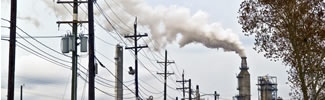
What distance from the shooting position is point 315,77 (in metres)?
20.2

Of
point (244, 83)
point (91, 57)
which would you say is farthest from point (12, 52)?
point (244, 83)

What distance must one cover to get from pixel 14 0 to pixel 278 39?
9.44 metres

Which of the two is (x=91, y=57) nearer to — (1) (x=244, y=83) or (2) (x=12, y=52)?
(2) (x=12, y=52)

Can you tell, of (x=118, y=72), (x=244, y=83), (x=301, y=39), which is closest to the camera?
(x=301, y=39)

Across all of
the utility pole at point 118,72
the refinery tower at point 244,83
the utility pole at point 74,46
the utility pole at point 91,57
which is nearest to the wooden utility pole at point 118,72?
the utility pole at point 118,72

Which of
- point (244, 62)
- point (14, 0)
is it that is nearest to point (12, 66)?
point (14, 0)

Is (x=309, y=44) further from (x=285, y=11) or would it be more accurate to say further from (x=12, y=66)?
(x=12, y=66)

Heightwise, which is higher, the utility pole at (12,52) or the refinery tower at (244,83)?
the utility pole at (12,52)

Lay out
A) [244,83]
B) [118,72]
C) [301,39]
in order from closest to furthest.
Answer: [301,39]
[118,72]
[244,83]

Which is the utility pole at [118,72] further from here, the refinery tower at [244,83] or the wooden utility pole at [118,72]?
the refinery tower at [244,83]

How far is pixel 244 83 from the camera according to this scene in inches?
3302

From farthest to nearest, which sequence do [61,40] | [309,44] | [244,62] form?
[244,62]
[61,40]
[309,44]

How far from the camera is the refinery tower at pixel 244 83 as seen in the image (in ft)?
268

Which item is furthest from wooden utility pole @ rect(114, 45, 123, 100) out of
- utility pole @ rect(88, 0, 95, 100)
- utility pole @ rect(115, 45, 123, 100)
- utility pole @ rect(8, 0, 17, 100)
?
utility pole @ rect(8, 0, 17, 100)
